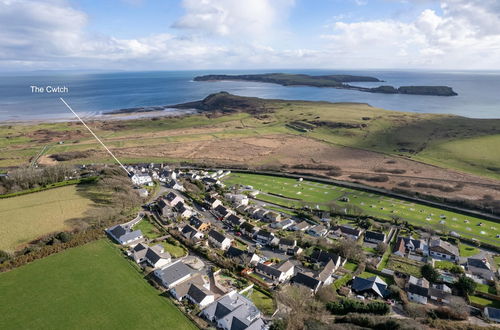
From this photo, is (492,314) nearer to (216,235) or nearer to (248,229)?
(248,229)

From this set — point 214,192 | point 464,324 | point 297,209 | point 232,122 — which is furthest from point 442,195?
point 232,122

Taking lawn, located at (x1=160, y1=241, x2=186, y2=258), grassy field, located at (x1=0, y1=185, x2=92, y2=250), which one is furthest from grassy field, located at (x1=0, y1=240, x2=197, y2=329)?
grassy field, located at (x1=0, y1=185, x2=92, y2=250)

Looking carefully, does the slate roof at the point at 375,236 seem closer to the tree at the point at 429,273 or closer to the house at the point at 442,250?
the house at the point at 442,250

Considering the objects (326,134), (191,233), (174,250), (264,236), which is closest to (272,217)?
(264,236)

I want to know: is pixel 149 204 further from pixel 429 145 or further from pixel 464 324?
Result: pixel 429 145

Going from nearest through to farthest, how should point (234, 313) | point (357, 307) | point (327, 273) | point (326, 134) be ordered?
1. point (234, 313)
2. point (357, 307)
3. point (327, 273)
4. point (326, 134)

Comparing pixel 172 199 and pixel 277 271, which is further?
pixel 172 199
